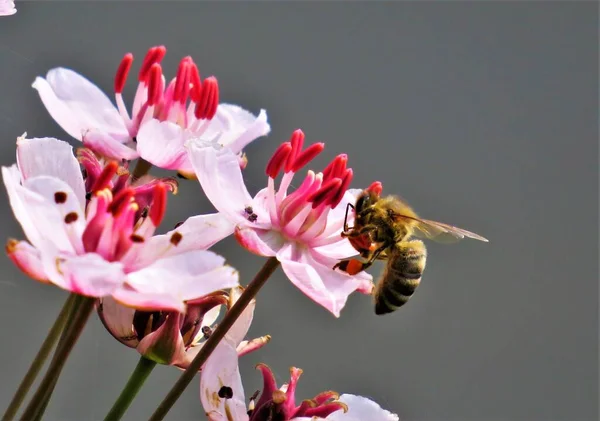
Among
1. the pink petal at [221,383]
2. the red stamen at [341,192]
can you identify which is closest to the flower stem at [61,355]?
the pink petal at [221,383]

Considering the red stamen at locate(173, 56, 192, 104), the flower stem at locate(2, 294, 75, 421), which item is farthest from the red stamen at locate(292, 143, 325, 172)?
the flower stem at locate(2, 294, 75, 421)

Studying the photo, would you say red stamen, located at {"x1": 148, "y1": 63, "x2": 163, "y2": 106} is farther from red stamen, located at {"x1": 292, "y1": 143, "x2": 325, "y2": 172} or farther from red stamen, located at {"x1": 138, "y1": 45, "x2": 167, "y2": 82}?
red stamen, located at {"x1": 292, "y1": 143, "x2": 325, "y2": 172}

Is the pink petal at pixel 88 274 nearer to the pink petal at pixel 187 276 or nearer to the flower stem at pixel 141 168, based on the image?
the pink petal at pixel 187 276

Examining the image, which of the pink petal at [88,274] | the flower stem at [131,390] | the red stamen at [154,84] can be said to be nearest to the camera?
the pink petal at [88,274]

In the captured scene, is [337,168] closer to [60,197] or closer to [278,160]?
[278,160]

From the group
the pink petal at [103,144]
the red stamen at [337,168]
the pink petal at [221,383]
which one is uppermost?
the red stamen at [337,168]

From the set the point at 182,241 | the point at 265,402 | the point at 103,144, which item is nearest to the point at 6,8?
the point at 103,144

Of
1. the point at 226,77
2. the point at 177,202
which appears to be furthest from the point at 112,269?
the point at 226,77
